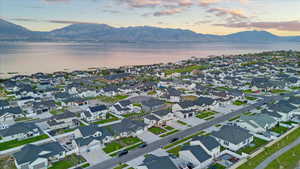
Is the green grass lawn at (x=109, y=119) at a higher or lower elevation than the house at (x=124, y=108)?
lower

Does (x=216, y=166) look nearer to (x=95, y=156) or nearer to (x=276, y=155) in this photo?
(x=276, y=155)

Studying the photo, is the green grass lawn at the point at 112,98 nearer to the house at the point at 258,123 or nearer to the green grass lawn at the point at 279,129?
the house at the point at 258,123

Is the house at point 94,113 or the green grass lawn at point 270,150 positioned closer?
Answer: the green grass lawn at point 270,150

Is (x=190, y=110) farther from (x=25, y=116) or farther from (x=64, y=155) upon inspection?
(x=25, y=116)

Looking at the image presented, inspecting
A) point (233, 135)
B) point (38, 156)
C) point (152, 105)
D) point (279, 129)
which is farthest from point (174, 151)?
point (279, 129)

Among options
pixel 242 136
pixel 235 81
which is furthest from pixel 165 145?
pixel 235 81

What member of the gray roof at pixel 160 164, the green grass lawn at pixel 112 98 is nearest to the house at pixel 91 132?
the gray roof at pixel 160 164
